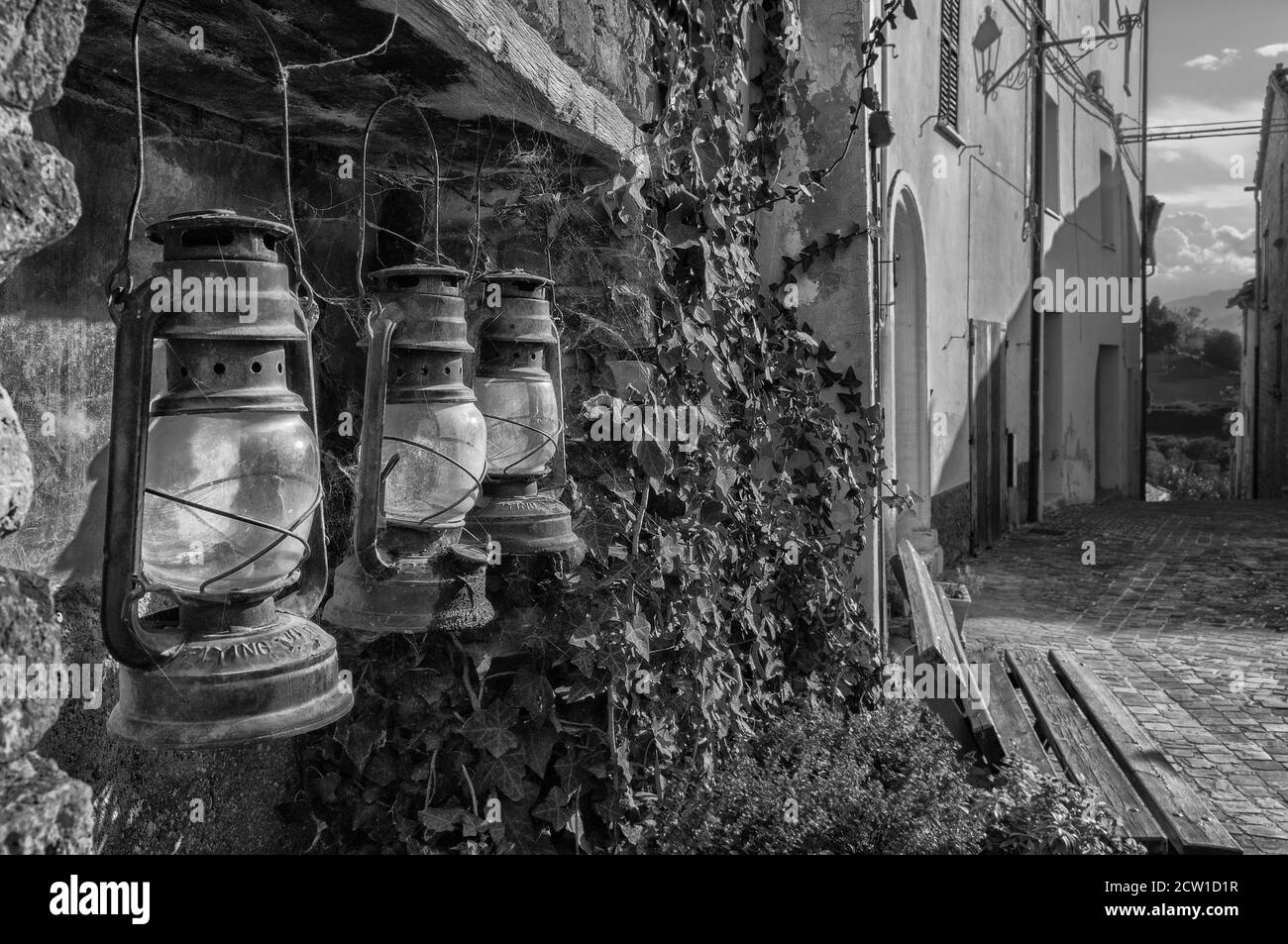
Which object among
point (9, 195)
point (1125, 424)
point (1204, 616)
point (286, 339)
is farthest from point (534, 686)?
point (1125, 424)

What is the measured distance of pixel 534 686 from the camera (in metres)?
2.92

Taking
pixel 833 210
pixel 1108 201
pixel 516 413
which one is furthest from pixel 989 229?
pixel 516 413

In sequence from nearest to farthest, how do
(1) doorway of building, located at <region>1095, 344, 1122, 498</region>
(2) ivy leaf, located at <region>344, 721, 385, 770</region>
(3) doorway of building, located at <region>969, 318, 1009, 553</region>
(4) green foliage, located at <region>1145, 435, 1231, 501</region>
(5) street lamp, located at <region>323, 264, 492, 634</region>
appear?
(5) street lamp, located at <region>323, 264, 492, 634</region>
(2) ivy leaf, located at <region>344, 721, 385, 770</region>
(3) doorway of building, located at <region>969, 318, 1009, 553</region>
(1) doorway of building, located at <region>1095, 344, 1122, 498</region>
(4) green foliage, located at <region>1145, 435, 1231, 501</region>

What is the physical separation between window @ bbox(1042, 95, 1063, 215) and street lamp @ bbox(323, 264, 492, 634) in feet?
45.3

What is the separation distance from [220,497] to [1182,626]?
8.22m

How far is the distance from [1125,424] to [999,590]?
1074cm

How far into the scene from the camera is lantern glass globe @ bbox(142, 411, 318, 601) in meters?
1.24

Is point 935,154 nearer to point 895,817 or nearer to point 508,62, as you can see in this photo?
point 895,817

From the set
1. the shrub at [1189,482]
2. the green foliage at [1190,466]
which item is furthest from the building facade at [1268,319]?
the green foliage at [1190,466]

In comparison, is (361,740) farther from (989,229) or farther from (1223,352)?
(1223,352)

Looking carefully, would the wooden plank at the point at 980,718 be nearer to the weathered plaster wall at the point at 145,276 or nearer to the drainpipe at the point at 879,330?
the drainpipe at the point at 879,330

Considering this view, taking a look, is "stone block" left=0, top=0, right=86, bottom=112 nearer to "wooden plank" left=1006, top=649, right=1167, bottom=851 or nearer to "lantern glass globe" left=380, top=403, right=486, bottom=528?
"lantern glass globe" left=380, top=403, right=486, bottom=528

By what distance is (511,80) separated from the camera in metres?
2.17

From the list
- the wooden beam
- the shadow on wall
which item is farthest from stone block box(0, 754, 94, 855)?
the shadow on wall
